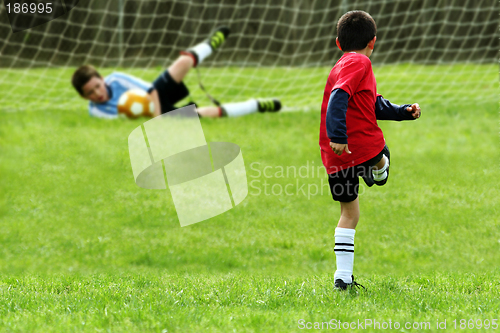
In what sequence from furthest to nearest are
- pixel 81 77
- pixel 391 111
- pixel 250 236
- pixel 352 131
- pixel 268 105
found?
1. pixel 268 105
2. pixel 81 77
3. pixel 250 236
4. pixel 391 111
5. pixel 352 131

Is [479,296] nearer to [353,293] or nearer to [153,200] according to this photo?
[353,293]

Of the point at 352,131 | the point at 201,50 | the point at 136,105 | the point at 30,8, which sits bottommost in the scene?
the point at 136,105

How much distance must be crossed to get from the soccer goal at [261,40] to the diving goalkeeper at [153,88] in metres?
1.87

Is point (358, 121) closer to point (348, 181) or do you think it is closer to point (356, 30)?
point (348, 181)

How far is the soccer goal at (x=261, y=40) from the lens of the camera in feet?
30.7

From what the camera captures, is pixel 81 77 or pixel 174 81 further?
pixel 174 81

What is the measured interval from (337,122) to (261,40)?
330 inches

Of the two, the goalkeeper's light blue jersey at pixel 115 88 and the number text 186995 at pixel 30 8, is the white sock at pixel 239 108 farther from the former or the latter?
the number text 186995 at pixel 30 8

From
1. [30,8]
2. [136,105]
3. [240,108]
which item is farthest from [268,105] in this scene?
[30,8]

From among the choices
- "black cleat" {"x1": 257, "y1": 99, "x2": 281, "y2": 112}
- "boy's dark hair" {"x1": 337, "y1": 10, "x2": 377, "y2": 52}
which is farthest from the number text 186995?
"boy's dark hair" {"x1": 337, "y1": 10, "x2": 377, "y2": 52}

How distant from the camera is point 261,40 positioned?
10633 millimetres

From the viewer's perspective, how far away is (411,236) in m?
4.05

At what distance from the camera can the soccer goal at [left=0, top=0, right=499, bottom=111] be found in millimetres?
9359

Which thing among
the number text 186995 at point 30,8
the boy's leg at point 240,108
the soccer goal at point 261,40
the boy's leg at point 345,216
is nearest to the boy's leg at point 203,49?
the boy's leg at point 240,108
